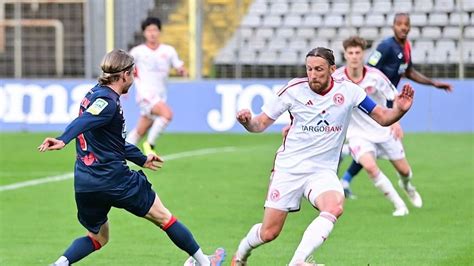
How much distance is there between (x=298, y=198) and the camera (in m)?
8.91

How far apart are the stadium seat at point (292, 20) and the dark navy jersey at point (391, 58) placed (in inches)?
566

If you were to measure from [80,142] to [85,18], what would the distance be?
21.0 m

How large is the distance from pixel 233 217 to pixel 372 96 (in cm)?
214

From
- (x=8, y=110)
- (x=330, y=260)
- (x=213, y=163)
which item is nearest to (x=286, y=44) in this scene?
(x=8, y=110)

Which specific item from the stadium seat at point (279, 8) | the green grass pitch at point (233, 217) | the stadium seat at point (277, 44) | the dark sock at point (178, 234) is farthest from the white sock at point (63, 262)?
the stadium seat at point (279, 8)

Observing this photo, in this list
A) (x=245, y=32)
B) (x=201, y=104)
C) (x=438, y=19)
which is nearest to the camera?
(x=201, y=104)

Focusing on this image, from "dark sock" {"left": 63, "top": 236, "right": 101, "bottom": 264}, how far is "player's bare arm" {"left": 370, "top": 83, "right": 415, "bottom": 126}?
2.39 m

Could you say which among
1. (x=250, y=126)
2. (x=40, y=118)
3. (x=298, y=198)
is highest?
(x=250, y=126)

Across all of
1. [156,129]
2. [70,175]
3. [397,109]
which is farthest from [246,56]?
[397,109]

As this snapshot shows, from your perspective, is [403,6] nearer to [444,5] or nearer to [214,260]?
[444,5]

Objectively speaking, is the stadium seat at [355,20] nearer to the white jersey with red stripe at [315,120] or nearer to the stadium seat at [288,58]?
the stadium seat at [288,58]

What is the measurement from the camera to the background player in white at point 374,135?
13055mm

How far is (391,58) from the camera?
14.3 meters

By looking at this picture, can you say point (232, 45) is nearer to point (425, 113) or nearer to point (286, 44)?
point (286, 44)
